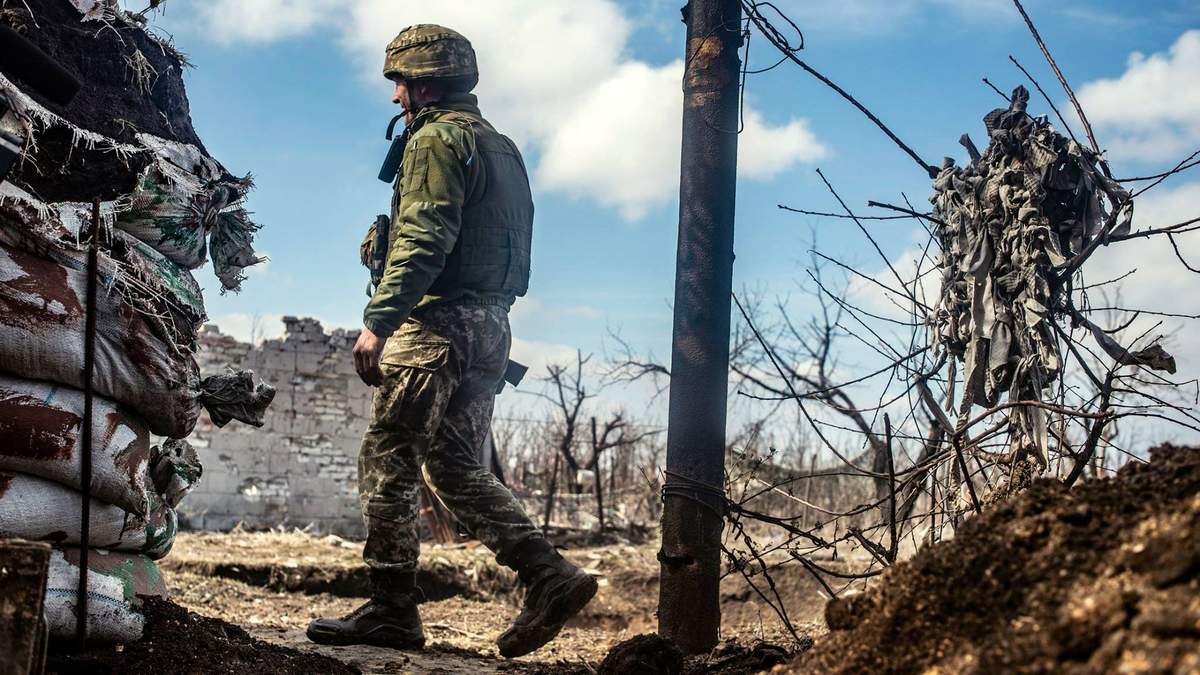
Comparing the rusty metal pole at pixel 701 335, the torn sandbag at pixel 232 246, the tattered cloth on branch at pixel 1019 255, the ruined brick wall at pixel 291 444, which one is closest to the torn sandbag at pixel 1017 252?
the tattered cloth on branch at pixel 1019 255

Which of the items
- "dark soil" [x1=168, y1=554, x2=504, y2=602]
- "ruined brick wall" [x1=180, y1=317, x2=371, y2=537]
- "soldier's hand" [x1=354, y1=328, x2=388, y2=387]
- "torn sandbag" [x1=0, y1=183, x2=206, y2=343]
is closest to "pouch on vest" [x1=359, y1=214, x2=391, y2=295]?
"soldier's hand" [x1=354, y1=328, x2=388, y2=387]

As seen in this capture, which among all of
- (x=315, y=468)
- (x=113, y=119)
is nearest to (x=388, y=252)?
(x=113, y=119)

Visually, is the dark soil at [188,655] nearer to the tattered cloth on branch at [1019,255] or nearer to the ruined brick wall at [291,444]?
the tattered cloth on branch at [1019,255]

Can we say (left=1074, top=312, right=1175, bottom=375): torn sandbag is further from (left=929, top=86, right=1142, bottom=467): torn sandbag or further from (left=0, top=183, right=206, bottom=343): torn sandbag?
(left=0, top=183, right=206, bottom=343): torn sandbag

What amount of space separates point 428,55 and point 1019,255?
6.89 ft

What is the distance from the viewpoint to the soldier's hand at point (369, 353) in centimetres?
313

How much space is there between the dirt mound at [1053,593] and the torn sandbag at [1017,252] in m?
1.33

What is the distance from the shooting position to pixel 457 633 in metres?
4.69

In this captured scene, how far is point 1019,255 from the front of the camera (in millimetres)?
A: 2867

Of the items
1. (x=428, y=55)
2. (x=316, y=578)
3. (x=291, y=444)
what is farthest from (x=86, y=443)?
(x=291, y=444)

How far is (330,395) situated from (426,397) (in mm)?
8850

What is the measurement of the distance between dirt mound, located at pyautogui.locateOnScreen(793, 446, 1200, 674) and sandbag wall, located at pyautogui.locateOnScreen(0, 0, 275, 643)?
5.68 ft

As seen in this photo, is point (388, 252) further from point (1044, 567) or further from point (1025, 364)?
point (1044, 567)

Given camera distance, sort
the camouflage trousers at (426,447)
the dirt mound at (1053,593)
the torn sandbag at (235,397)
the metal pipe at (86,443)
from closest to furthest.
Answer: the dirt mound at (1053,593) → the metal pipe at (86,443) → the torn sandbag at (235,397) → the camouflage trousers at (426,447)
